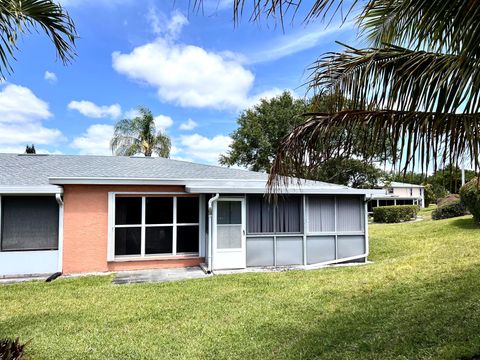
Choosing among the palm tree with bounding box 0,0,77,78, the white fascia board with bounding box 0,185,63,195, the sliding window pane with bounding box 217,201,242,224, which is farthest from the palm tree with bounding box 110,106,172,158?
the palm tree with bounding box 0,0,77,78

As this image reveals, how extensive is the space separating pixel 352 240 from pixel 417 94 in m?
9.22

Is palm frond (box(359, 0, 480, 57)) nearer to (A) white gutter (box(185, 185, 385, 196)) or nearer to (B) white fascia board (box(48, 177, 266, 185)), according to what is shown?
(A) white gutter (box(185, 185, 385, 196))

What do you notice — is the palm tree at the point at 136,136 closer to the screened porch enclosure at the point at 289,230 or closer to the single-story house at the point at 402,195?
the screened porch enclosure at the point at 289,230

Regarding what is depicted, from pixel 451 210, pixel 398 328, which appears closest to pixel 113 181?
pixel 398 328

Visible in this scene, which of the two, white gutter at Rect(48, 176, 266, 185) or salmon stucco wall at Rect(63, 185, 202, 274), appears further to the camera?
salmon stucco wall at Rect(63, 185, 202, 274)

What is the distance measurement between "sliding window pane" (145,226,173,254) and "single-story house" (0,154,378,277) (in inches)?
1.2

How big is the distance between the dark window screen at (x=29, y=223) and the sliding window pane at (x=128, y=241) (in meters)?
1.75

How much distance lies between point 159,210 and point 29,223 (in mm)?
3736

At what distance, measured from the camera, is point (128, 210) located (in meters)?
11.1

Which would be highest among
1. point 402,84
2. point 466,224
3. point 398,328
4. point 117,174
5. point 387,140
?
point 402,84

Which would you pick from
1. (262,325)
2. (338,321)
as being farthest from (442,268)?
(262,325)

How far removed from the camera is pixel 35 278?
9.96m

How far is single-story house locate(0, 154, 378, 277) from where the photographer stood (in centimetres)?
1038

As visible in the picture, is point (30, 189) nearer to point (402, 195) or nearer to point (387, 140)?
point (387, 140)
